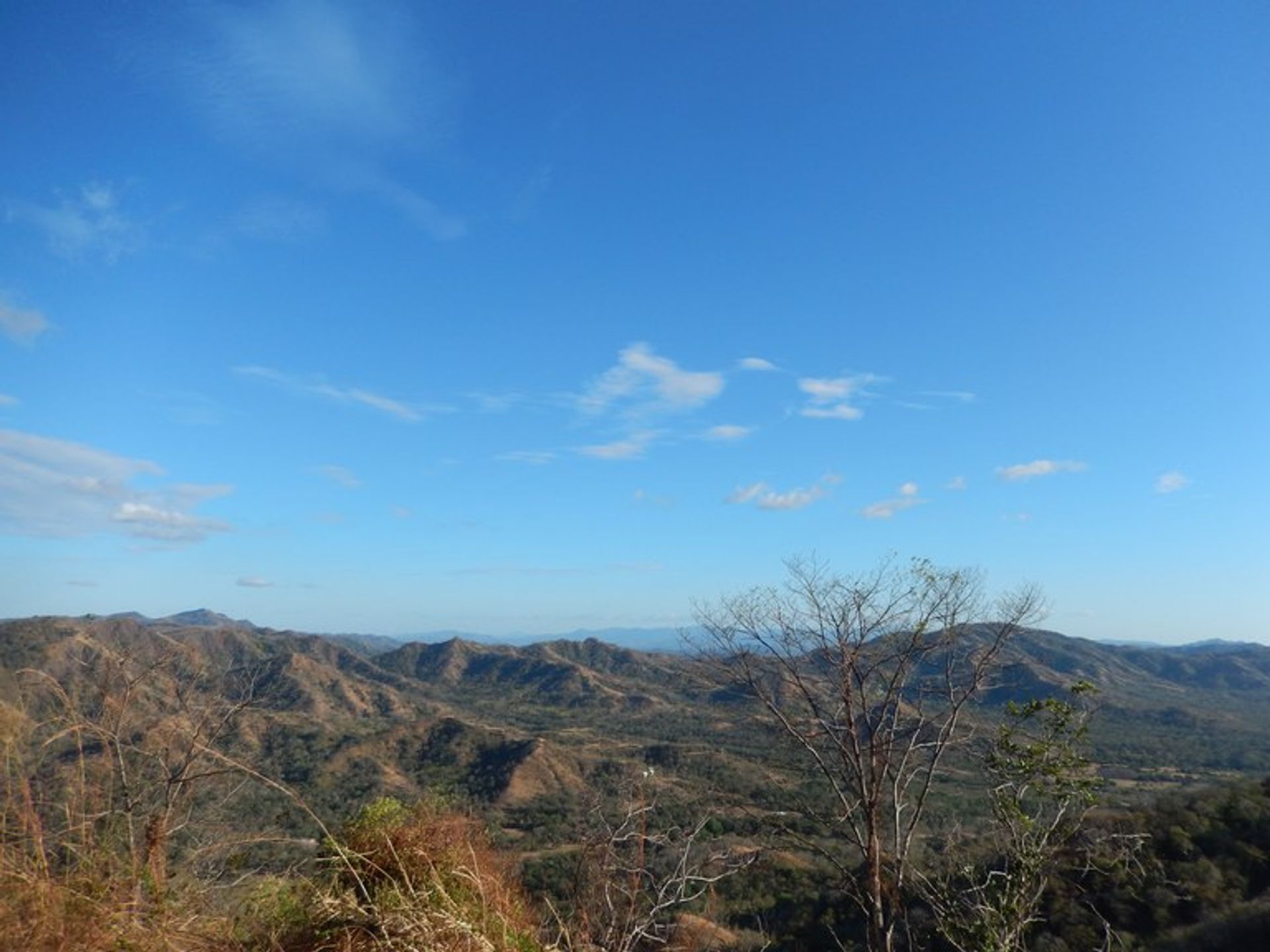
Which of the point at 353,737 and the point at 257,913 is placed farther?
the point at 353,737

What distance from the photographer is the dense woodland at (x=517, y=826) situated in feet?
10.9

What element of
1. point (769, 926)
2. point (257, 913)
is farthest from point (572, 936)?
point (769, 926)

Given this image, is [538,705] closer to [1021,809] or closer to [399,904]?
[1021,809]

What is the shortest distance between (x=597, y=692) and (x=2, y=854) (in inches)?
4275

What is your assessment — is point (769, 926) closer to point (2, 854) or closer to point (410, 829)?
point (410, 829)

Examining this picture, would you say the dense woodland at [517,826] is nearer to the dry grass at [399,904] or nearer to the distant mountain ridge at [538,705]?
the dry grass at [399,904]

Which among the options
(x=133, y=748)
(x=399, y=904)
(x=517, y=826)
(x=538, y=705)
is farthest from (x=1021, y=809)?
(x=538, y=705)

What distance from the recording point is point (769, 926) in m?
25.9

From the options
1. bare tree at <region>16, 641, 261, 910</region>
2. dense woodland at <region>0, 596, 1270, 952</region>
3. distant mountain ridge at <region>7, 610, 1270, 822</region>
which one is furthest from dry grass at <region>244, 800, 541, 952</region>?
distant mountain ridge at <region>7, 610, 1270, 822</region>

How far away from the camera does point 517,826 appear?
4481 cm

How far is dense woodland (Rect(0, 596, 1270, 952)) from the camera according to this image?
3.33m

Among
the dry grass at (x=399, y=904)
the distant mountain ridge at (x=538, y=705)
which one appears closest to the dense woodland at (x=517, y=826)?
the dry grass at (x=399, y=904)

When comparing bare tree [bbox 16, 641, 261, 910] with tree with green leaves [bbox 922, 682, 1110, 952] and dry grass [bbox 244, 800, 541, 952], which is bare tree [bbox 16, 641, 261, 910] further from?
tree with green leaves [bbox 922, 682, 1110, 952]

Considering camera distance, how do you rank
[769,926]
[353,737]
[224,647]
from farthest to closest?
[224,647] → [353,737] → [769,926]
